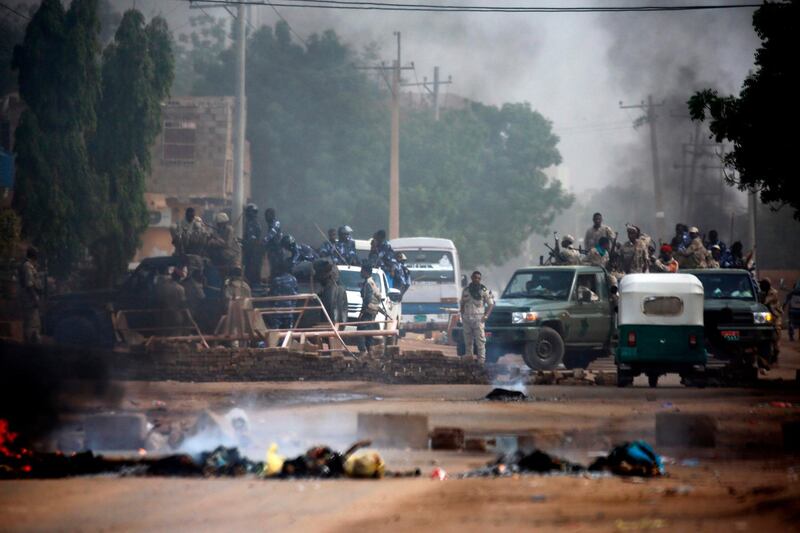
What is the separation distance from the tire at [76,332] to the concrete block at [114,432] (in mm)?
8642

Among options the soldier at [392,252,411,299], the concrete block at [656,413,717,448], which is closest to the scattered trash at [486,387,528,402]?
the concrete block at [656,413,717,448]

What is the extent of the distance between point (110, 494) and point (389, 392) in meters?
8.62

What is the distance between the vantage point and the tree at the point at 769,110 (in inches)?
688

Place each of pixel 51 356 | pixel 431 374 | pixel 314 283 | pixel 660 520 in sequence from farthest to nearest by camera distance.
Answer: pixel 314 283 < pixel 431 374 < pixel 51 356 < pixel 660 520

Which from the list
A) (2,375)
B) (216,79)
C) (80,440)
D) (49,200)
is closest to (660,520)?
(80,440)

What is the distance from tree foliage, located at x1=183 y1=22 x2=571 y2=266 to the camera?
51438 mm

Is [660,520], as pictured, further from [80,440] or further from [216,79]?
[216,79]

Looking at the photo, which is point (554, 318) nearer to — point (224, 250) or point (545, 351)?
point (545, 351)

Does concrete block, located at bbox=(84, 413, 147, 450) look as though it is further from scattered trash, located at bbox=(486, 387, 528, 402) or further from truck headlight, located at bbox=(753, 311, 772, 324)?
truck headlight, located at bbox=(753, 311, 772, 324)

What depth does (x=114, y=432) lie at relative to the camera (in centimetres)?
1156

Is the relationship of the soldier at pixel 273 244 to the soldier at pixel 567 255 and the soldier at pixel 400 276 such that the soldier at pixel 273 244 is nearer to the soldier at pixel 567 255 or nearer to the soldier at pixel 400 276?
the soldier at pixel 400 276

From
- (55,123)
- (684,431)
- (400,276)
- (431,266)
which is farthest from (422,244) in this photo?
(684,431)

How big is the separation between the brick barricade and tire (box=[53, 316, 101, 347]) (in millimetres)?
1708

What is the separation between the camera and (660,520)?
782 centimetres
